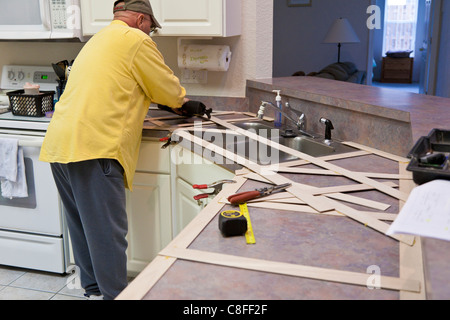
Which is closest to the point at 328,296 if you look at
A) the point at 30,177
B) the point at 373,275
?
the point at 373,275

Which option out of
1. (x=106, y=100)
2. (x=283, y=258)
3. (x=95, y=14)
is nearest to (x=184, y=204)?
(x=106, y=100)

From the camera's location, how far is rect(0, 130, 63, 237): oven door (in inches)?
108

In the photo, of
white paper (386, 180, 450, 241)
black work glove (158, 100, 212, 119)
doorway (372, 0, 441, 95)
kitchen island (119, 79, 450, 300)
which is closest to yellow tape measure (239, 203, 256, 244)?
kitchen island (119, 79, 450, 300)

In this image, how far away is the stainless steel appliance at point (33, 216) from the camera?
9.06ft

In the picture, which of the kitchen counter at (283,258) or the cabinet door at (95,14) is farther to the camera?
the cabinet door at (95,14)

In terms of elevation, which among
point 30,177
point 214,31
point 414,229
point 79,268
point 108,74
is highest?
point 214,31

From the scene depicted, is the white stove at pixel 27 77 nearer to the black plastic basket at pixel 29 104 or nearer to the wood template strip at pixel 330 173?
the black plastic basket at pixel 29 104

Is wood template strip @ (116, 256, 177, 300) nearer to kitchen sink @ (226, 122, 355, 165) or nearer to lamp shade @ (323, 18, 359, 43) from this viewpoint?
kitchen sink @ (226, 122, 355, 165)

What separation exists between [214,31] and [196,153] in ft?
2.42

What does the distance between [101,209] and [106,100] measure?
18.2 inches

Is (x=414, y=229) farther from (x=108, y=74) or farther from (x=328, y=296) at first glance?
(x=108, y=74)

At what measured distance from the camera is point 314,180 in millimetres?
1754

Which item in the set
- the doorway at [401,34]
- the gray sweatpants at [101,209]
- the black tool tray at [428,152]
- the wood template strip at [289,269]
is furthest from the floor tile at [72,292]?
the doorway at [401,34]

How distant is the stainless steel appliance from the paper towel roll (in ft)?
2.79
